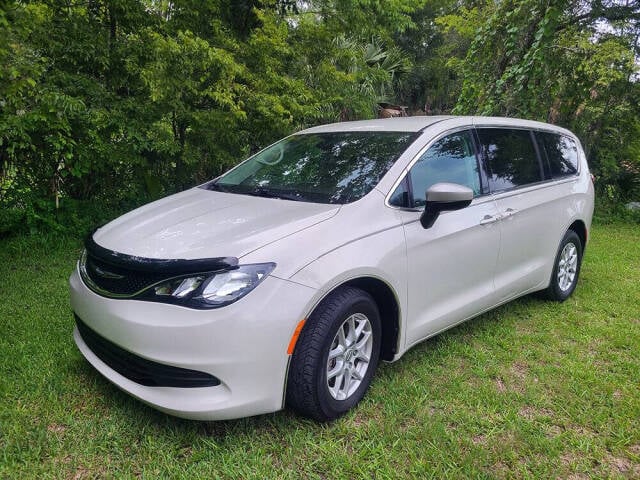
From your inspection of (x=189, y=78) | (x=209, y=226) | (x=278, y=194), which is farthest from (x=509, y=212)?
(x=189, y=78)

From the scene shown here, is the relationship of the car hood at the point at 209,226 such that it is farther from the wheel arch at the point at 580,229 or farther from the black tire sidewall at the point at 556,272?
the wheel arch at the point at 580,229

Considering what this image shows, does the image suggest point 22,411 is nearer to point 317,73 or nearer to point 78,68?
point 78,68

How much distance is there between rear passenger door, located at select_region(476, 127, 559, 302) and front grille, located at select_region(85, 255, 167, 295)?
7.74 feet

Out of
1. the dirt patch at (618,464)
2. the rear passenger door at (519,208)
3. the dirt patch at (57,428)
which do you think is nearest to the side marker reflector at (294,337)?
the dirt patch at (57,428)

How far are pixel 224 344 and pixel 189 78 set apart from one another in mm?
4048

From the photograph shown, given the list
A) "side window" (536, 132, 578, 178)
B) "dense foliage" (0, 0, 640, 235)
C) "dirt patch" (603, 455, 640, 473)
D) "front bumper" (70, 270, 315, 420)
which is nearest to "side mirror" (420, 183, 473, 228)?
"front bumper" (70, 270, 315, 420)

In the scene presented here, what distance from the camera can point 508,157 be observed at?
A: 3705 mm

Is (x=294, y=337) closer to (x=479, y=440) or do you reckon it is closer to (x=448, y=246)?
(x=479, y=440)

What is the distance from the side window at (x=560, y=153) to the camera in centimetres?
421

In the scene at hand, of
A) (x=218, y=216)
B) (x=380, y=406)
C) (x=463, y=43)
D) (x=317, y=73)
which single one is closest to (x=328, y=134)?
(x=218, y=216)

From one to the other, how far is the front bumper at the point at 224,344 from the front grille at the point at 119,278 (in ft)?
0.27

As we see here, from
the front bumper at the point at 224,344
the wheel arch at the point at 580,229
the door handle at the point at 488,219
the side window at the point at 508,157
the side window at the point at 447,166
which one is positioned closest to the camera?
the front bumper at the point at 224,344

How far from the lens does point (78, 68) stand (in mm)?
5430

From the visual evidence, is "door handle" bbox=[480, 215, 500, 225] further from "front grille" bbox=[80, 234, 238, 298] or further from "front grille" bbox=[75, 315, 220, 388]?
"front grille" bbox=[75, 315, 220, 388]
